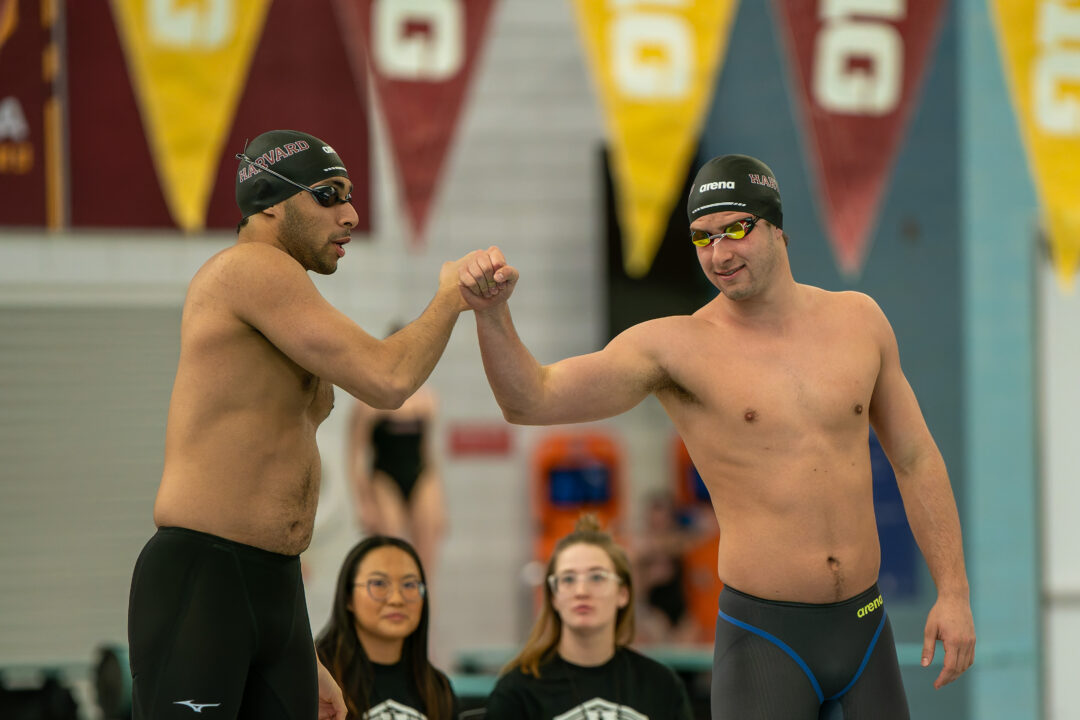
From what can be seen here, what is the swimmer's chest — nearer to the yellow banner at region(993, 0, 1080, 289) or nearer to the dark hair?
the dark hair

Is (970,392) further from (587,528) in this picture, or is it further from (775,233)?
(775,233)

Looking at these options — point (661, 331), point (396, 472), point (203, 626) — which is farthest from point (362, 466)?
point (203, 626)

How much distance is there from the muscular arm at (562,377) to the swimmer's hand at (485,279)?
0.09 feet

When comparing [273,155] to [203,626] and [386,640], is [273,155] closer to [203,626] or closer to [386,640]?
[203,626]

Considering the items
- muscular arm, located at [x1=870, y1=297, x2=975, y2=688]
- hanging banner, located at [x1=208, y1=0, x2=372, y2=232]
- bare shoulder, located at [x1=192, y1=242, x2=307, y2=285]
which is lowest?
muscular arm, located at [x1=870, y1=297, x2=975, y2=688]

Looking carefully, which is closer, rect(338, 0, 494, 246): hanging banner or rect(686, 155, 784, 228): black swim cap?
rect(686, 155, 784, 228): black swim cap

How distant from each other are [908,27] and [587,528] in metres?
3.08

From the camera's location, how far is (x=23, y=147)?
779cm

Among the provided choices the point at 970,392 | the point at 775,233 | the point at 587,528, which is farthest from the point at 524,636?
the point at 775,233

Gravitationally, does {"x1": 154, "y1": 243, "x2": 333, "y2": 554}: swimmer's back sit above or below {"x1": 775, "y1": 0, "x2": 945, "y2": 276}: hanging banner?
below

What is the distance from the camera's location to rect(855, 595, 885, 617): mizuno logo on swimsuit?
2.94m

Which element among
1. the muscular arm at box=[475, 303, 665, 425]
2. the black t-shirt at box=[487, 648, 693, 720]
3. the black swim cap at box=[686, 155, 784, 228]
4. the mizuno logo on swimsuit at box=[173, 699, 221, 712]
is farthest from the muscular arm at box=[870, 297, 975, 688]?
the mizuno logo on swimsuit at box=[173, 699, 221, 712]

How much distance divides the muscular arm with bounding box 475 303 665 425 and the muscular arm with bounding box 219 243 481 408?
19 centimetres

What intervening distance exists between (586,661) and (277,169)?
1.95m
